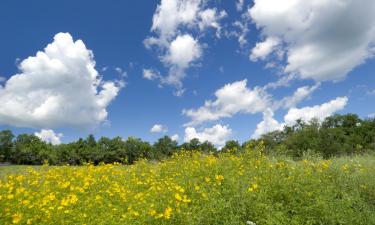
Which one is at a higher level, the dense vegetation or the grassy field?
the dense vegetation

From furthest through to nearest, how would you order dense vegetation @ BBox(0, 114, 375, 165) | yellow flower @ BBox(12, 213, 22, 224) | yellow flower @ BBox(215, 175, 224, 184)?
dense vegetation @ BBox(0, 114, 375, 165), yellow flower @ BBox(215, 175, 224, 184), yellow flower @ BBox(12, 213, 22, 224)

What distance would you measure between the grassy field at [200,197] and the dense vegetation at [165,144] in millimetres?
29625

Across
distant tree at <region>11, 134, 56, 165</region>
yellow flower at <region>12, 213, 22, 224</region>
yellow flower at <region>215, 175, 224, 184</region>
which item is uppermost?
distant tree at <region>11, 134, 56, 165</region>

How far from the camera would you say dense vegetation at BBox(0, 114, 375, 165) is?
39056 millimetres

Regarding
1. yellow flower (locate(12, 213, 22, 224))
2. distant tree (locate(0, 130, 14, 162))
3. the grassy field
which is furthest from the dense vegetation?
yellow flower (locate(12, 213, 22, 224))

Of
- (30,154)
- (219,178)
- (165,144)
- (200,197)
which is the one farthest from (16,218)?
(165,144)

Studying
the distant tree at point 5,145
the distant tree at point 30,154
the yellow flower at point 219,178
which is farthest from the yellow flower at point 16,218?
the distant tree at point 5,145

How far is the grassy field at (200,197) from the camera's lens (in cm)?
632

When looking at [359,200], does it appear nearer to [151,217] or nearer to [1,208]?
[151,217]

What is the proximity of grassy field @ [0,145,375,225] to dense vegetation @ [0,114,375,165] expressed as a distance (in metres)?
29.6

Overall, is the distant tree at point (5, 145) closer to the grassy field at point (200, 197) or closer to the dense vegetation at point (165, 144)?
the dense vegetation at point (165, 144)

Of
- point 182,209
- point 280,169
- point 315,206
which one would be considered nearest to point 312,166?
point 280,169

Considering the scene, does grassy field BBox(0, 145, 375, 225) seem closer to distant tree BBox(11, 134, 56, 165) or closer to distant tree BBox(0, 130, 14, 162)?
distant tree BBox(11, 134, 56, 165)

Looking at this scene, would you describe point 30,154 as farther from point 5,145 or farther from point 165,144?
point 165,144
